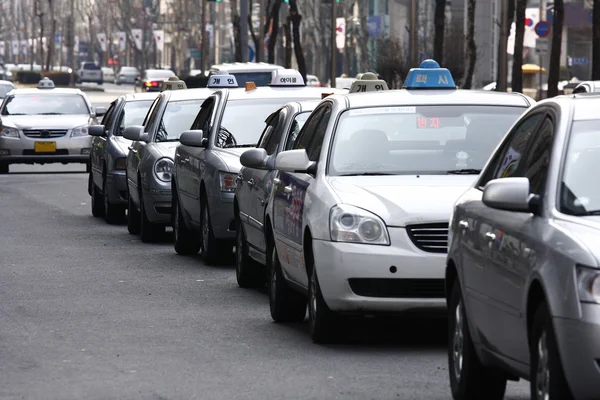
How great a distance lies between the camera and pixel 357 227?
9.36 m

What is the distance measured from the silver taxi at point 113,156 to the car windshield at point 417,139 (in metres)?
9.66

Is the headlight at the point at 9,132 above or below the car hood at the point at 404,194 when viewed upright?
below

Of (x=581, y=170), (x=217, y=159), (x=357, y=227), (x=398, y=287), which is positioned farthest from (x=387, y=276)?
(x=217, y=159)

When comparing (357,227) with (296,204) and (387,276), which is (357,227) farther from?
(296,204)

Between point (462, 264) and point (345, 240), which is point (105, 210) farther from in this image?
point (462, 264)

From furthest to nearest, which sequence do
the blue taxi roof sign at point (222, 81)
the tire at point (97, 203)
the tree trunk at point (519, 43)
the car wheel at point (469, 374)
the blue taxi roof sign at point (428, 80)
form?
1. the tree trunk at point (519, 43)
2. the tire at point (97, 203)
3. the blue taxi roof sign at point (222, 81)
4. the blue taxi roof sign at point (428, 80)
5. the car wheel at point (469, 374)

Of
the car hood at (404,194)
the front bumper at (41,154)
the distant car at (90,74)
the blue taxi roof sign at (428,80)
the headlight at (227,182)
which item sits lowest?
the distant car at (90,74)

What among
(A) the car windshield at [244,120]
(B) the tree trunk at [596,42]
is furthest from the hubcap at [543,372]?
(B) the tree trunk at [596,42]

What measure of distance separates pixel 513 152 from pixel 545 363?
1.48 meters

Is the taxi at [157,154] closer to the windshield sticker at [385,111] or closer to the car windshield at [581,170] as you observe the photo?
the windshield sticker at [385,111]

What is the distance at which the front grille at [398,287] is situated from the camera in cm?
927

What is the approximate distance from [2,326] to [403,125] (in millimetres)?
2895

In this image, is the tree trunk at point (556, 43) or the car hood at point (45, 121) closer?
the car hood at point (45, 121)

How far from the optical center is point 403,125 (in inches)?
421
